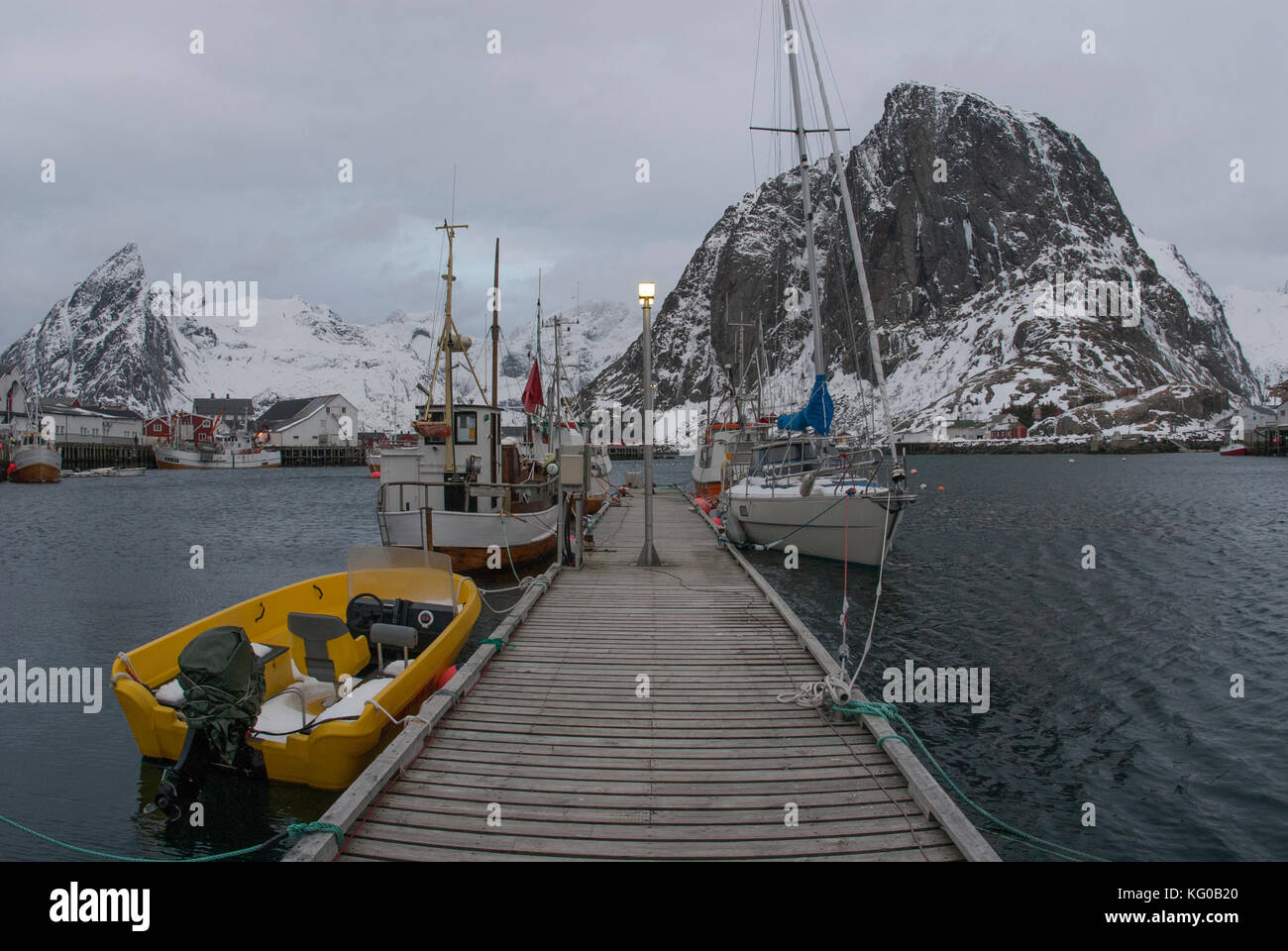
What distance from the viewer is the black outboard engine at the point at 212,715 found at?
278 inches

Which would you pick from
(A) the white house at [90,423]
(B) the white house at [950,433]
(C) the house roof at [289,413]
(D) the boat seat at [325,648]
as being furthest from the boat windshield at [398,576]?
(B) the white house at [950,433]

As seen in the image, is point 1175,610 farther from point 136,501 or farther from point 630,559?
point 136,501

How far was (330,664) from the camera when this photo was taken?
10219 mm

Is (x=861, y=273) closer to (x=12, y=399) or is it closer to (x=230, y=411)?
(x=12, y=399)

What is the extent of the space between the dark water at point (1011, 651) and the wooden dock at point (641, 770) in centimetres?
218

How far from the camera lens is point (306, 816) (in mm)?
7715

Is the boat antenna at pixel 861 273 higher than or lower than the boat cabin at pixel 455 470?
higher

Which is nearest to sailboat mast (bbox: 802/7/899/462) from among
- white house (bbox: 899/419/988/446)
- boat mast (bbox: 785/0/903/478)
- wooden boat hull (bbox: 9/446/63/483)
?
boat mast (bbox: 785/0/903/478)

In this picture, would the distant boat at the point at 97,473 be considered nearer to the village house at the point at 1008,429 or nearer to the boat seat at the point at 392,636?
the boat seat at the point at 392,636

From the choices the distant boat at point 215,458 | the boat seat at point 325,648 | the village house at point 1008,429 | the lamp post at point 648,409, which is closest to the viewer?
the boat seat at point 325,648

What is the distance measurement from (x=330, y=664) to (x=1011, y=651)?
1241 centimetres

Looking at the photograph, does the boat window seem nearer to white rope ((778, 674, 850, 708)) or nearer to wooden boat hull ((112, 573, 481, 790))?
wooden boat hull ((112, 573, 481, 790))
